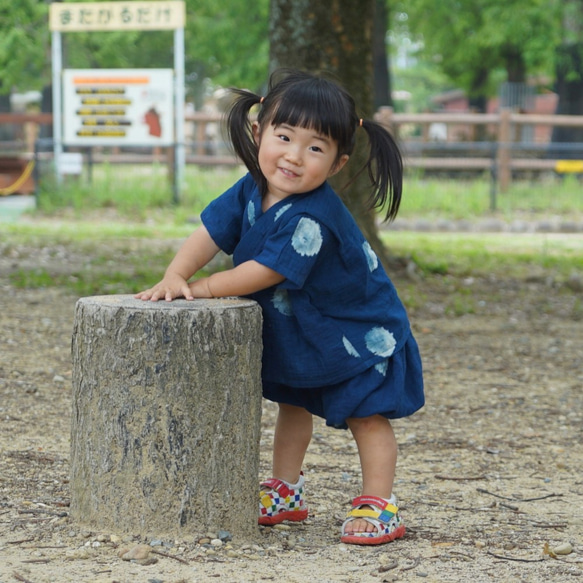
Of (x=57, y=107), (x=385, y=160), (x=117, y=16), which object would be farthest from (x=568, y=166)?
(x=385, y=160)

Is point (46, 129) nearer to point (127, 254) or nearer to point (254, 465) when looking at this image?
point (127, 254)

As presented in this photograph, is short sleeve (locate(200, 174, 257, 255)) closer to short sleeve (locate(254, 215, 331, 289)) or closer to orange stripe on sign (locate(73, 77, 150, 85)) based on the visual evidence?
short sleeve (locate(254, 215, 331, 289))

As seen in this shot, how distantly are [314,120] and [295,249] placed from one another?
0.35 m

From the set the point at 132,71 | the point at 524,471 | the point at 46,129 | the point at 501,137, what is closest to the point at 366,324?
the point at 524,471

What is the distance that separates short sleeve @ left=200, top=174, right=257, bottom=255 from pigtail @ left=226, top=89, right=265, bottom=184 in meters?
0.07

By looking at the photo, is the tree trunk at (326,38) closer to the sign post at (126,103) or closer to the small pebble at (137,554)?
the small pebble at (137,554)

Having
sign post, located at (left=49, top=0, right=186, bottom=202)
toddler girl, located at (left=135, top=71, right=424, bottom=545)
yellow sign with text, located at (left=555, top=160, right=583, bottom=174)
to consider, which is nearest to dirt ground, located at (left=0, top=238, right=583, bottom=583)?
toddler girl, located at (left=135, top=71, right=424, bottom=545)

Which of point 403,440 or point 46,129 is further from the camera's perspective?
point 46,129

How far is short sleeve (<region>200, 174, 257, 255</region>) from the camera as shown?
2.79 meters

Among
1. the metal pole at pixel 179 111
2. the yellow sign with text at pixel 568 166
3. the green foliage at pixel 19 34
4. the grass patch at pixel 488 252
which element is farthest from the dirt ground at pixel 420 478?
the green foliage at pixel 19 34

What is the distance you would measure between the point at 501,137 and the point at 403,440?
13.1m

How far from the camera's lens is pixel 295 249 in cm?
259

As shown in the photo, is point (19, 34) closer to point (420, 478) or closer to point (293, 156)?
point (420, 478)

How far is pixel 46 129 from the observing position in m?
31.1
